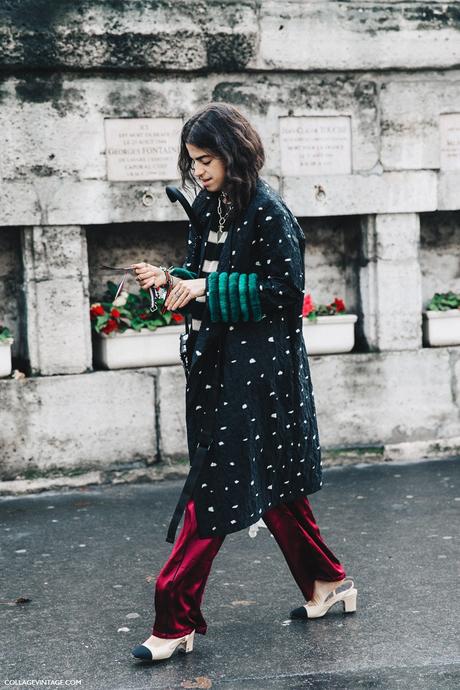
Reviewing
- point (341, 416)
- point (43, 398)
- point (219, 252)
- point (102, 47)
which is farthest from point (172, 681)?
point (102, 47)

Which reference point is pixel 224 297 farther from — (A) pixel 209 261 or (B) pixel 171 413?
(B) pixel 171 413

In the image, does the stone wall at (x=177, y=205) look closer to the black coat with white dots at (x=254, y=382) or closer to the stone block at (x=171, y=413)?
the stone block at (x=171, y=413)

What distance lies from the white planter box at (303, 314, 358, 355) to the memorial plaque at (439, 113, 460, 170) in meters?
1.19

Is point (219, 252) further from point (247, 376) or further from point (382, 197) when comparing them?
point (382, 197)

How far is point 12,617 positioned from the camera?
171 inches

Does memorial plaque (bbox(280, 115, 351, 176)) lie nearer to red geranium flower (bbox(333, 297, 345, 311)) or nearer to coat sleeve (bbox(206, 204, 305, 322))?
red geranium flower (bbox(333, 297, 345, 311))

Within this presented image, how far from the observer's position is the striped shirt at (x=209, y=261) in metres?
3.86

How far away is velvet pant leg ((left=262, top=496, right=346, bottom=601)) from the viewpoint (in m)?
4.02

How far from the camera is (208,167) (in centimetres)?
375

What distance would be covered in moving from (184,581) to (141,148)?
3540 millimetres

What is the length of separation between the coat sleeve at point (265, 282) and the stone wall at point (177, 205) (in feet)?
9.76

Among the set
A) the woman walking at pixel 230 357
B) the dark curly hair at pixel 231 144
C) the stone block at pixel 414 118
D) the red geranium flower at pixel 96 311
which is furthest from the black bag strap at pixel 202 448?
the stone block at pixel 414 118

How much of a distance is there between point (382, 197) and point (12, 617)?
3.85 metres

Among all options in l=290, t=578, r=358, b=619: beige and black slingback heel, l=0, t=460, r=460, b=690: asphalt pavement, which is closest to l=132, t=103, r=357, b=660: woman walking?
l=0, t=460, r=460, b=690: asphalt pavement
